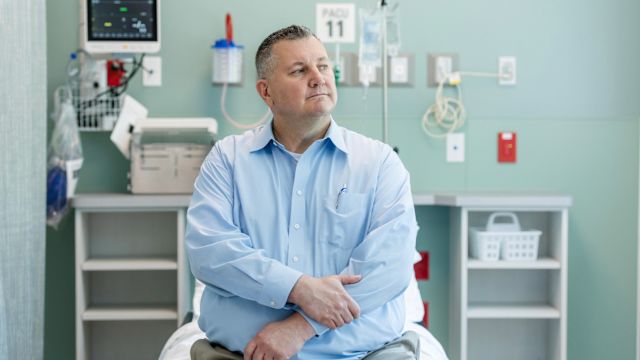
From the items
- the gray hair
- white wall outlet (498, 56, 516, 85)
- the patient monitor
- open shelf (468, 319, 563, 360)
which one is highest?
the patient monitor

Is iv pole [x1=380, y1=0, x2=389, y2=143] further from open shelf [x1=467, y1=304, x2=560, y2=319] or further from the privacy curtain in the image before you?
the privacy curtain

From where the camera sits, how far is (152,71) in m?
3.35

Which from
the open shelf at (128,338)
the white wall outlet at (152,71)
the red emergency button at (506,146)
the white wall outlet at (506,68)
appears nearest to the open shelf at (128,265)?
the open shelf at (128,338)

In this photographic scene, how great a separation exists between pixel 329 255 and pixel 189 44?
1758 millimetres

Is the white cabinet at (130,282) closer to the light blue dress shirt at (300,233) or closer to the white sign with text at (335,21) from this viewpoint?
the white sign with text at (335,21)

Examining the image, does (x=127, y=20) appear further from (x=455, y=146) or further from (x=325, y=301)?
(x=325, y=301)

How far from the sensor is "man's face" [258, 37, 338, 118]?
76.6 inches

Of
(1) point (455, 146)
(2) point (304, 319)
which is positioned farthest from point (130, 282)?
(2) point (304, 319)

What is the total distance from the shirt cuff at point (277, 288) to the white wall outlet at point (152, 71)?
1.82 meters

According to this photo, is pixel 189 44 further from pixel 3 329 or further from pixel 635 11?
pixel 635 11

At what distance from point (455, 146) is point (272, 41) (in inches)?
62.6

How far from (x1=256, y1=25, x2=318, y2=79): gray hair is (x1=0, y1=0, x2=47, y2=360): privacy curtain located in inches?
38.9

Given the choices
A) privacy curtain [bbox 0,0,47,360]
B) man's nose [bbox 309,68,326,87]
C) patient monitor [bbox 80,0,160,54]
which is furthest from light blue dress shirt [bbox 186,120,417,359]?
patient monitor [bbox 80,0,160,54]

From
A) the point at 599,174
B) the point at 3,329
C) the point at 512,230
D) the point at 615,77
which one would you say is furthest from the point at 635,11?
the point at 3,329
